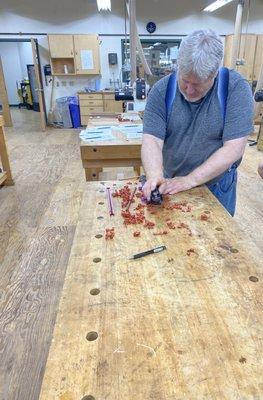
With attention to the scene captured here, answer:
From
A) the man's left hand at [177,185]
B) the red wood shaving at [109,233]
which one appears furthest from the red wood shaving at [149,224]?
the man's left hand at [177,185]

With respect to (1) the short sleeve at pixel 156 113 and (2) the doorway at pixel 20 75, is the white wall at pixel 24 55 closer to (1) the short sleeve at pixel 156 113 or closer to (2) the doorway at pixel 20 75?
(2) the doorway at pixel 20 75

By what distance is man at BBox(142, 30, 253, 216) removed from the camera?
1.08m

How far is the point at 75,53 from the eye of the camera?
21.9 ft

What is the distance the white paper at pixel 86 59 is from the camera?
672 cm

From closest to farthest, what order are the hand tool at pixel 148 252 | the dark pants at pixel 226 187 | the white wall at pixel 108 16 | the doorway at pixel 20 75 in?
1. the hand tool at pixel 148 252
2. the dark pants at pixel 226 187
3. the white wall at pixel 108 16
4. the doorway at pixel 20 75

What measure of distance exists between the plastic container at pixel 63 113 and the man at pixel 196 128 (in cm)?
625

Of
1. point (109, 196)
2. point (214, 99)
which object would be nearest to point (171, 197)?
point (109, 196)

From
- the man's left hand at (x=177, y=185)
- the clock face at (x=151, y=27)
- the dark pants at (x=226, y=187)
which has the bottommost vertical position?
the dark pants at (x=226, y=187)

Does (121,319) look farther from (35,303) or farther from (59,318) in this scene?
(35,303)

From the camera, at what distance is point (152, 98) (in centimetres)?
129

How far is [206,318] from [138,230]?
0.40 meters

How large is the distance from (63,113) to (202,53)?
6.65 m

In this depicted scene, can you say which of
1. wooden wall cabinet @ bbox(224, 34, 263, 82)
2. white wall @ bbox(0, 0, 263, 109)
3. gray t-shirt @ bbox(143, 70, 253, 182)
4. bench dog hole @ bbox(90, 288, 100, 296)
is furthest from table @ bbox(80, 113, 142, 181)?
white wall @ bbox(0, 0, 263, 109)

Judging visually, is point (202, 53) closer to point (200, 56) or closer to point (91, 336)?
point (200, 56)
